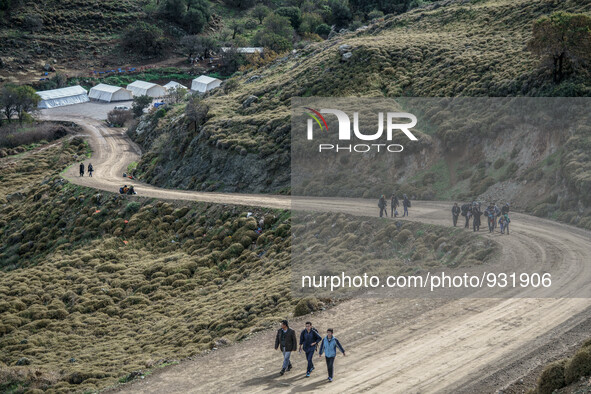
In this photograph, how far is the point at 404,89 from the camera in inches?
2298

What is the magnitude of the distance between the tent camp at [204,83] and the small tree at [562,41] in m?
74.5

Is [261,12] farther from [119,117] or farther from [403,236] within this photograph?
[403,236]

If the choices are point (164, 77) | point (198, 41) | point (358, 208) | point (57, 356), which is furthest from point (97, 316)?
point (198, 41)

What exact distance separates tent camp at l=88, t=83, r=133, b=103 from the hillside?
42.2m

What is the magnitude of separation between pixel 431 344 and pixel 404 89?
1567 inches

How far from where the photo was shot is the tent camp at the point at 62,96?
369ft

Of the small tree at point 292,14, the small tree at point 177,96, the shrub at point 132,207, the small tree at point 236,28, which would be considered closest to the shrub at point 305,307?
the shrub at point 132,207

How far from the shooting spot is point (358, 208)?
136ft

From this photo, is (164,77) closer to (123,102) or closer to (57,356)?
(123,102)

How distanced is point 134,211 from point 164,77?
78421 millimetres

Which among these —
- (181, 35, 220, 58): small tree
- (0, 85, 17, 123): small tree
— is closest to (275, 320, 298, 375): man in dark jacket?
(0, 85, 17, 123): small tree

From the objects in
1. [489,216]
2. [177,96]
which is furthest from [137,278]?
[177,96]

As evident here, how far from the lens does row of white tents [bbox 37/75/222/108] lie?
112500 millimetres

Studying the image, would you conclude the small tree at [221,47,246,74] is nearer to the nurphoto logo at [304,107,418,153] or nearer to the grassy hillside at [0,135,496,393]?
the grassy hillside at [0,135,496,393]
